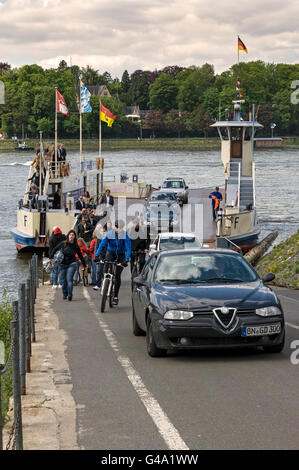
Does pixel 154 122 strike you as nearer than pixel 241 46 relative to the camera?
No

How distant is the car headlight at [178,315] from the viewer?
33.4 ft

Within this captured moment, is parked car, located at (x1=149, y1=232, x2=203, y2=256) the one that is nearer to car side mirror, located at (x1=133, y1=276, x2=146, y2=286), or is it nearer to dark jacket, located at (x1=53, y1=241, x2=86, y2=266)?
dark jacket, located at (x1=53, y1=241, x2=86, y2=266)

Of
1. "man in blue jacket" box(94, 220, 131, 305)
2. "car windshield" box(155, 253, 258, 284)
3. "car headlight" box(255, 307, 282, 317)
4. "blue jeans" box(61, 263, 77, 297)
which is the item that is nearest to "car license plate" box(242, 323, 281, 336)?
"car headlight" box(255, 307, 282, 317)

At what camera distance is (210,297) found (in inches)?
407

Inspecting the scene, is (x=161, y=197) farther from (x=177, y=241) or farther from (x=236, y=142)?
(x=177, y=241)

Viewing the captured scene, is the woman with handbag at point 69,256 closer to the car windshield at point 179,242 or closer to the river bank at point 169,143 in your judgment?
the car windshield at point 179,242

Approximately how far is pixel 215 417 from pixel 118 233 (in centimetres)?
987

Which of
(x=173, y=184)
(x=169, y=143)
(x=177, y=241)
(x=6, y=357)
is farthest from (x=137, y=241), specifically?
(x=169, y=143)

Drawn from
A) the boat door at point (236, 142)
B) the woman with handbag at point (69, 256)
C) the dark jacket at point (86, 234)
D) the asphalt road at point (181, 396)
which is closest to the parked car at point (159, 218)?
the boat door at point (236, 142)

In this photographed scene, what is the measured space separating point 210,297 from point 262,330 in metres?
0.72

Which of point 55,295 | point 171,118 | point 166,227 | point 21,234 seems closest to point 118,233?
point 55,295

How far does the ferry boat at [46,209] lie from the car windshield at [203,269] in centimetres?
2854

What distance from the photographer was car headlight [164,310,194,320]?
33.4 feet
